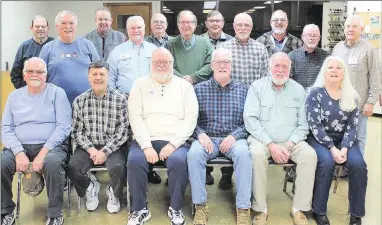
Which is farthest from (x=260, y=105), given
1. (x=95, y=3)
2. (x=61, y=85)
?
(x=95, y=3)

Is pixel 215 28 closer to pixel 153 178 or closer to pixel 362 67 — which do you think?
pixel 362 67

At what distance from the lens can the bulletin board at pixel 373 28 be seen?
27.0 ft

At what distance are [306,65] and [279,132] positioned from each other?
1.01 metres

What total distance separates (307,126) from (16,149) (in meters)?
2.29

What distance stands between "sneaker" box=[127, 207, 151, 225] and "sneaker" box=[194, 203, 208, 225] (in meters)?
0.39

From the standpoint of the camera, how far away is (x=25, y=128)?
3139 millimetres

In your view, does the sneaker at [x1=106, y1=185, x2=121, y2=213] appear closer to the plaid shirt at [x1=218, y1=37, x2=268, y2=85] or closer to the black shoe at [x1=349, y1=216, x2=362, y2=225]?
the plaid shirt at [x1=218, y1=37, x2=268, y2=85]

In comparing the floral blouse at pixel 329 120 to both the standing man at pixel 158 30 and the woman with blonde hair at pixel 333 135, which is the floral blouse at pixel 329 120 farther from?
the standing man at pixel 158 30

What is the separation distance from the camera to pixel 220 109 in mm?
3307

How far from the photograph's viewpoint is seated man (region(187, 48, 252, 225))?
298cm

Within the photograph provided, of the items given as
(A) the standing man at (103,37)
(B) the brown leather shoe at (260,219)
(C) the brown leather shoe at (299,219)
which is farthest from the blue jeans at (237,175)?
(A) the standing man at (103,37)

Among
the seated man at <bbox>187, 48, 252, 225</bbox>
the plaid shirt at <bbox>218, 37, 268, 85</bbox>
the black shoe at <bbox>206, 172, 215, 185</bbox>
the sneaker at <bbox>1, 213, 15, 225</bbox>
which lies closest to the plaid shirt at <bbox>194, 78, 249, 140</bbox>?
the seated man at <bbox>187, 48, 252, 225</bbox>

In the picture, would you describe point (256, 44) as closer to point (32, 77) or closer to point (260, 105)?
point (260, 105)

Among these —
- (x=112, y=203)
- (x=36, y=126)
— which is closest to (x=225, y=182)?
(x=112, y=203)
